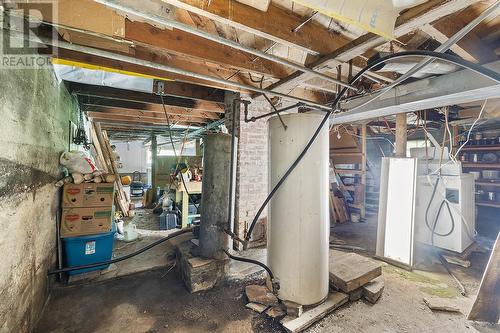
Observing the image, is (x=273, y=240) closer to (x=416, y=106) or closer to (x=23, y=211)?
(x=23, y=211)

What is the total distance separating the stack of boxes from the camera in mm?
2396

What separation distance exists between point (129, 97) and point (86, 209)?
64.0 inches

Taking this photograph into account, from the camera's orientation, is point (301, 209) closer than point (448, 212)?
Yes

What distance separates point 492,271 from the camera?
1.75 m

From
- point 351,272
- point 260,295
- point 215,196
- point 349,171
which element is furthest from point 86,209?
point 349,171

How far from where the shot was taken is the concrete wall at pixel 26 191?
1.30 m

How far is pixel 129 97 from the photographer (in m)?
3.19

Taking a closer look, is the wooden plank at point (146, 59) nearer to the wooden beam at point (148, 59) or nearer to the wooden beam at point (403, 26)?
the wooden beam at point (148, 59)

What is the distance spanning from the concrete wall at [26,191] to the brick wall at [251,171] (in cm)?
199

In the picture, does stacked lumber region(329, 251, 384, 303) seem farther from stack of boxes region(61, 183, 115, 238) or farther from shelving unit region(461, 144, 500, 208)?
shelving unit region(461, 144, 500, 208)

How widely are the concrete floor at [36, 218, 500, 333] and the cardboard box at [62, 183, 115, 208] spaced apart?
2.85 feet

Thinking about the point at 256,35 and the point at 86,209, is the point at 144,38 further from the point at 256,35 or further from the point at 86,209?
the point at 86,209

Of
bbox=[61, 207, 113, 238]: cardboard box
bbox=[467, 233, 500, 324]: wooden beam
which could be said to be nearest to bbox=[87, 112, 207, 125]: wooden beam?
bbox=[61, 207, 113, 238]: cardboard box

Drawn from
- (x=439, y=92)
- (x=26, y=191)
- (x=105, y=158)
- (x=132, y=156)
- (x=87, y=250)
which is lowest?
(x=87, y=250)
